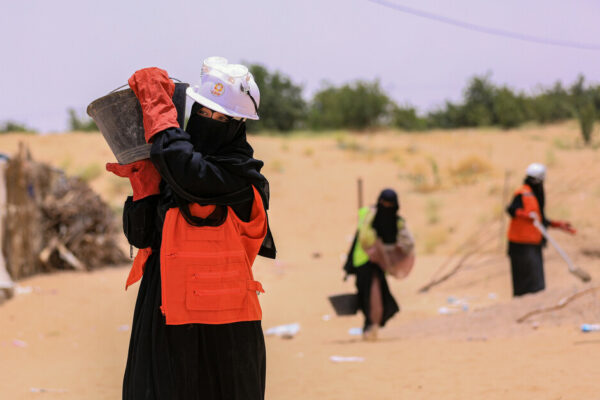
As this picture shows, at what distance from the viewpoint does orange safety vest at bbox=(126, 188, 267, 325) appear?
9.64 ft

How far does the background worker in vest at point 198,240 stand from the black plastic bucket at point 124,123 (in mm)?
53

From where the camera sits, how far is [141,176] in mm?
3051

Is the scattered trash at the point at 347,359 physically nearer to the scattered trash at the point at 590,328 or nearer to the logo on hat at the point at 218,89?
the scattered trash at the point at 590,328

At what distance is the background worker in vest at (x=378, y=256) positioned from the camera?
7.89m

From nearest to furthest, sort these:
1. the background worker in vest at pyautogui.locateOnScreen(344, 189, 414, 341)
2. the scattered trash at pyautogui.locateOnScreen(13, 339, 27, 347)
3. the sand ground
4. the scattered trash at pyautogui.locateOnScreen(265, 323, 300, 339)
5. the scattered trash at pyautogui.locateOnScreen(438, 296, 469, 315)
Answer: the sand ground, the background worker in vest at pyautogui.locateOnScreen(344, 189, 414, 341), the scattered trash at pyautogui.locateOnScreen(13, 339, 27, 347), the scattered trash at pyautogui.locateOnScreen(265, 323, 300, 339), the scattered trash at pyautogui.locateOnScreen(438, 296, 469, 315)

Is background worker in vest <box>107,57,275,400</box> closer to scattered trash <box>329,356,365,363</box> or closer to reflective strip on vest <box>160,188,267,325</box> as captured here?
reflective strip on vest <box>160,188,267,325</box>

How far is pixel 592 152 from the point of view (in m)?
25.8

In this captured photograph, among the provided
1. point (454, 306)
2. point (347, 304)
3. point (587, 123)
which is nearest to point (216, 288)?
point (347, 304)

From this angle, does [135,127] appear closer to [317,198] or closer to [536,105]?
[317,198]

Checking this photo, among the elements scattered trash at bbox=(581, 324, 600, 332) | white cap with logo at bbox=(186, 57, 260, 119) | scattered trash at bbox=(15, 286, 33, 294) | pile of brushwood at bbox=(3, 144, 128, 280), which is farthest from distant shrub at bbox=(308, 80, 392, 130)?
white cap with logo at bbox=(186, 57, 260, 119)

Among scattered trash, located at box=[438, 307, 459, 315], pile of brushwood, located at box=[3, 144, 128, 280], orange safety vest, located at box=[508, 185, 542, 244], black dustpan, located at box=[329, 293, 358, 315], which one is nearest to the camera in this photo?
black dustpan, located at box=[329, 293, 358, 315]

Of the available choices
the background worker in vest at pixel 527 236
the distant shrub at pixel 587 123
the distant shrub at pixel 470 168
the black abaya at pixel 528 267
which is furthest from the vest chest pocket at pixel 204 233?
the distant shrub at pixel 587 123

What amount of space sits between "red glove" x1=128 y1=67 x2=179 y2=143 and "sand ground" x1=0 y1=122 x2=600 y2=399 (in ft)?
10.6

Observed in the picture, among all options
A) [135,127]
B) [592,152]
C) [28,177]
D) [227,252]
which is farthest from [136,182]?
[592,152]
